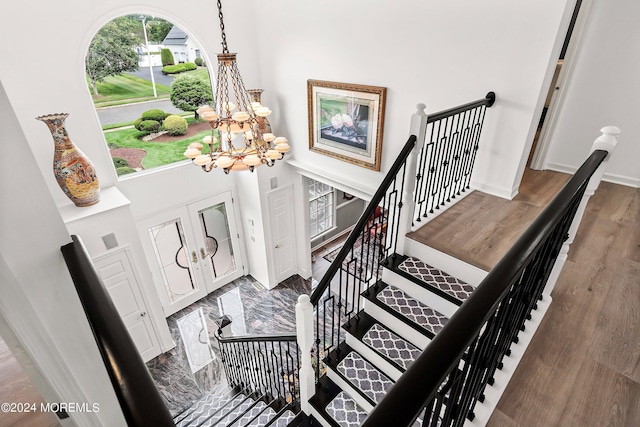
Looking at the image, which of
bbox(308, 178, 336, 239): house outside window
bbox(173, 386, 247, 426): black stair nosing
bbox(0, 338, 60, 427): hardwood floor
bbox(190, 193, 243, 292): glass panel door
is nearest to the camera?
bbox(0, 338, 60, 427): hardwood floor

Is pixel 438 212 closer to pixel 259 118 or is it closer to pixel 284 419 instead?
pixel 284 419

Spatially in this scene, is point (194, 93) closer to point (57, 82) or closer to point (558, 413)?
point (57, 82)

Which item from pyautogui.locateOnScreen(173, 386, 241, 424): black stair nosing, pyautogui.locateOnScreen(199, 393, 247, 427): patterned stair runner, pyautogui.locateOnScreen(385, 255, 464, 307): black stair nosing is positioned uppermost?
pyautogui.locateOnScreen(385, 255, 464, 307): black stair nosing

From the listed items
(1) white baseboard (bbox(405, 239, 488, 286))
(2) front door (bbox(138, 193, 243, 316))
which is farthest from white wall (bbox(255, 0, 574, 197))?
(2) front door (bbox(138, 193, 243, 316))

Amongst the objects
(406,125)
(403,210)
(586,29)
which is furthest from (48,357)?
(586,29)

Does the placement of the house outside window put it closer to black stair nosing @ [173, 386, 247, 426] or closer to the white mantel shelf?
black stair nosing @ [173, 386, 247, 426]

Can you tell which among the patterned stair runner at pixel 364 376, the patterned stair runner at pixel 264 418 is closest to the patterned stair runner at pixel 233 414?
the patterned stair runner at pixel 264 418

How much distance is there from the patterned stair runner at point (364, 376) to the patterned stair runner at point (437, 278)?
788 millimetres

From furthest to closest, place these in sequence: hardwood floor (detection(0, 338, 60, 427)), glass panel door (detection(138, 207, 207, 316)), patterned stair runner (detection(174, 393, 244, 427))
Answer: glass panel door (detection(138, 207, 207, 316)) < patterned stair runner (detection(174, 393, 244, 427)) < hardwood floor (detection(0, 338, 60, 427))

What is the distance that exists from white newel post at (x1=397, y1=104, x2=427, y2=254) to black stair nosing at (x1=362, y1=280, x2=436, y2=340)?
0.36 m

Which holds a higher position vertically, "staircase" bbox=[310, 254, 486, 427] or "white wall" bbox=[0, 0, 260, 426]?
Result: "white wall" bbox=[0, 0, 260, 426]

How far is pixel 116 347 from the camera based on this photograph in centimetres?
76

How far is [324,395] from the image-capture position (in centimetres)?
263

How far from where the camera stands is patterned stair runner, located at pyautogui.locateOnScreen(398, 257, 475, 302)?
251cm
